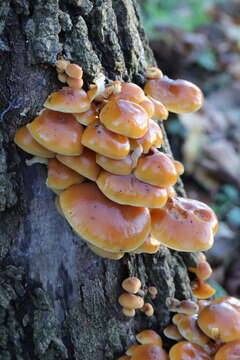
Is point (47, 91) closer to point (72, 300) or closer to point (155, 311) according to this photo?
point (72, 300)

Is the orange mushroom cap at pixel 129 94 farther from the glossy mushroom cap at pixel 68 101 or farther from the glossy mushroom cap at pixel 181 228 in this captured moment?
the glossy mushroom cap at pixel 181 228

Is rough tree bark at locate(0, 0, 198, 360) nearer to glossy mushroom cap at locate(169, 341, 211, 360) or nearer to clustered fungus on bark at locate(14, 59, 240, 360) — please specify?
clustered fungus on bark at locate(14, 59, 240, 360)

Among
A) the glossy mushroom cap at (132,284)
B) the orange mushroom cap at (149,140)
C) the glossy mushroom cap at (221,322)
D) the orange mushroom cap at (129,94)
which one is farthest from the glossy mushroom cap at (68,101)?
the glossy mushroom cap at (221,322)

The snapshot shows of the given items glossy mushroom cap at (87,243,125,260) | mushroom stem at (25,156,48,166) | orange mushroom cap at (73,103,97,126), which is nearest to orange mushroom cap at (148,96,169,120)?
orange mushroom cap at (73,103,97,126)

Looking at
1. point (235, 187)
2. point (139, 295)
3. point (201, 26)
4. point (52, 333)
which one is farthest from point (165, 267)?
point (201, 26)

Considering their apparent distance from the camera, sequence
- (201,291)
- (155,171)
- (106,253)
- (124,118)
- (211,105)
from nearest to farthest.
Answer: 1. (124,118)
2. (155,171)
3. (106,253)
4. (201,291)
5. (211,105)

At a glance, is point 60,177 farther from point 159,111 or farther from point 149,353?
point 149,353

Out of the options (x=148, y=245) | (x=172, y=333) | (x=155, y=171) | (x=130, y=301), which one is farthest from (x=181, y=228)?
(x=172, y=333)
